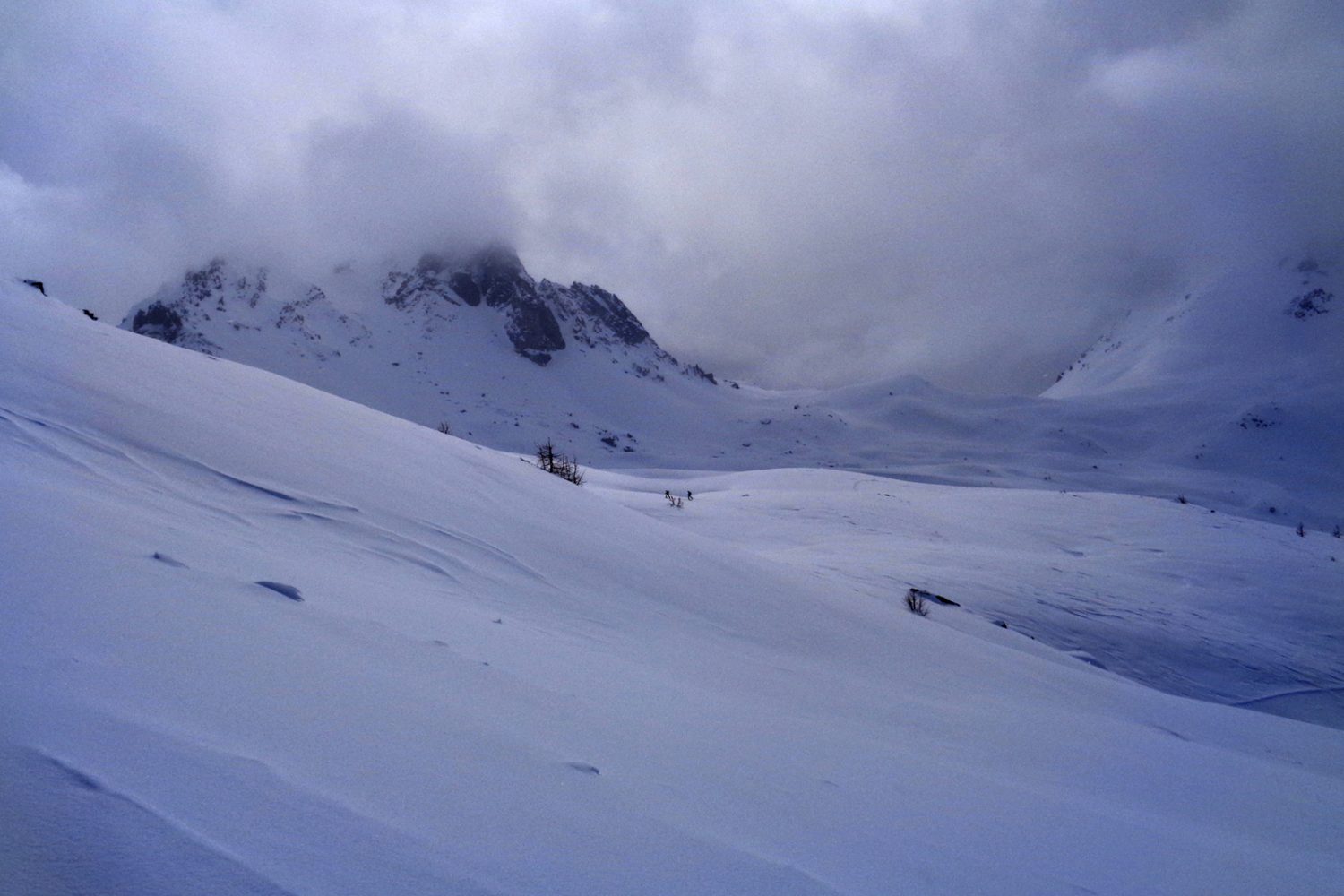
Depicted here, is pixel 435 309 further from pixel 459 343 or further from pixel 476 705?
pixel 476 705

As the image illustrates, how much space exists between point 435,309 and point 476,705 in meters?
79.7

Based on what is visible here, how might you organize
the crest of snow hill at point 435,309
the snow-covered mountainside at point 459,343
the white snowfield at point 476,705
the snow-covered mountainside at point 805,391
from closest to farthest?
1. the white snowfield at point 476,705
2. the snow-covered mountainside at point 805,391
3. the snow-covered mountainside at point 459,343
4. the crest of snow hill at point 435,309

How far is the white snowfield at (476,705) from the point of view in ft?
3.03

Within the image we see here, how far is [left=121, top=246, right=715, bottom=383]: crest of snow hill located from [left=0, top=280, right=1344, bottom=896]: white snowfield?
6610 centimetres

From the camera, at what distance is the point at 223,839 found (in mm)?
823

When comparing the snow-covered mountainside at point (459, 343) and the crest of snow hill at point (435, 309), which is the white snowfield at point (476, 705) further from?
the crest of snow hill at point (435, 309)

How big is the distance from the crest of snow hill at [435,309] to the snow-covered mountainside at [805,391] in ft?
0.95

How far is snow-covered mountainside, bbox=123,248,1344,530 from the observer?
125ft

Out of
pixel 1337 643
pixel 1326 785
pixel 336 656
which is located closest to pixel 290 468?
pixel 336 656

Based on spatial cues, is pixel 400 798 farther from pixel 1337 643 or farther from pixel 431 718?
pixel 1337 643

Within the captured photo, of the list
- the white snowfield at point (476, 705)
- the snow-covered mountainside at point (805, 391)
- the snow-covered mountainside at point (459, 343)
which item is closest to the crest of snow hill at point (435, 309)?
the snow-covered mountainside at point (459, 343)

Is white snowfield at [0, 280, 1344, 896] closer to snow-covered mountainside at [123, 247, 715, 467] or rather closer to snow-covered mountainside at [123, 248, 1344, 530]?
snow-covered mountainside at [123, 248, 1344, 530]

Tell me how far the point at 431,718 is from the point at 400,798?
12.2 inches

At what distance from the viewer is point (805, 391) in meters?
66.6
